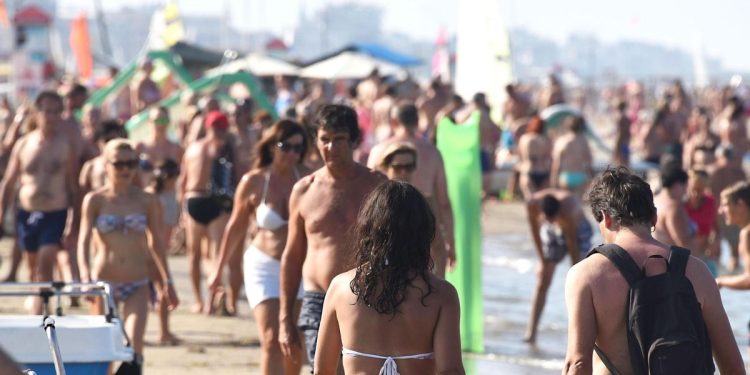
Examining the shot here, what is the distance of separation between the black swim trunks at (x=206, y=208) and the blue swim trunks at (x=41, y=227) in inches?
56.6

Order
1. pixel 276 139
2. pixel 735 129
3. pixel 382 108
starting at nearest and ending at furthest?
pixel 276 139 < pixel 382 108 < pixel 735 129

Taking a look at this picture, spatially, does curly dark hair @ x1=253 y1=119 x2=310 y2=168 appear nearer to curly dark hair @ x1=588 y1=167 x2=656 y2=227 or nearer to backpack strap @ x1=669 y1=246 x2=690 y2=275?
curly dark hair @ x1=588 y1=167 x2=656 y2=227

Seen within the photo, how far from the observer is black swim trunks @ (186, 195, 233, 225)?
11758 mm

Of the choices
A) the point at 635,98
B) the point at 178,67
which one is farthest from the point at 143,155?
the point at 635,98

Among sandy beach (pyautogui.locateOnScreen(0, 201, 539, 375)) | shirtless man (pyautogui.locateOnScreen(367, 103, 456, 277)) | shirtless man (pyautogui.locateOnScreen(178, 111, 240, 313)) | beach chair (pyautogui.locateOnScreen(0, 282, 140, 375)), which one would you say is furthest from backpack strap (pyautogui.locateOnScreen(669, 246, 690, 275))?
shirtless man (pyautogui.locateOnScreen(178, 111, 240, 313))

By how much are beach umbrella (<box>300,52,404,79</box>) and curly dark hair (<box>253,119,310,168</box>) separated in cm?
1837

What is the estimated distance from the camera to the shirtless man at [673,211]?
8398mm

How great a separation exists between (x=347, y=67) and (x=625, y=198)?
2287 centimetres

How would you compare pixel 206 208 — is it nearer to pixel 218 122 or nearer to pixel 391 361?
pixel 218 122

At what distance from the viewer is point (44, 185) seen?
1042cm

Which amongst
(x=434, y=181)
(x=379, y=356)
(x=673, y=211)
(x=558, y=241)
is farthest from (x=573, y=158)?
(x=379, y=356)

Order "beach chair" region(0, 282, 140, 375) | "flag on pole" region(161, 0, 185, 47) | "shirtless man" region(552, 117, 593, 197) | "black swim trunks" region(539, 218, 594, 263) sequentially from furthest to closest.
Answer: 1. "flag on pole" region(161, 0, 185, 47)
2. "shirtless man" region(552, 117, 593, 197)
3. "black swim trunks" region(539, 218, 594, 263)
4. "beach chair" region(0, 282, 140, 375)

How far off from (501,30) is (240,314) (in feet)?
54.3

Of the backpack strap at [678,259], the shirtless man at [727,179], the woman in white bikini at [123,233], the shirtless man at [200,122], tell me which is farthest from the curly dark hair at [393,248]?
the shirtless man at [727,179]
